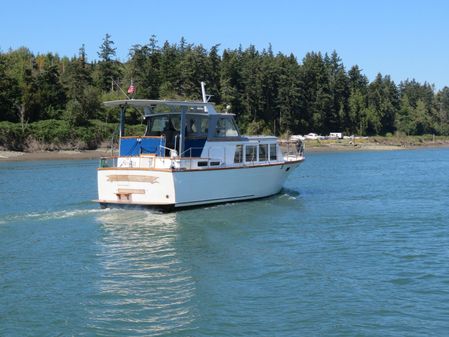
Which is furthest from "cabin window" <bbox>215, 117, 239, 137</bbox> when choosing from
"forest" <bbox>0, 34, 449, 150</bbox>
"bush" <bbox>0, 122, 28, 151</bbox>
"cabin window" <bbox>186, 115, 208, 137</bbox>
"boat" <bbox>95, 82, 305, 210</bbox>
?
"bush" <bbox>0, 122, 28, 151</bbox>

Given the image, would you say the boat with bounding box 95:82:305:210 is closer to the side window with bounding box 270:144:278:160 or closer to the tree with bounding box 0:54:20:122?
the side window with bounding box 270:144:278:160

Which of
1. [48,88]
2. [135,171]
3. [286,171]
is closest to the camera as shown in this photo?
[135,171]

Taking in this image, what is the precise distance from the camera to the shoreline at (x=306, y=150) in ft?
225

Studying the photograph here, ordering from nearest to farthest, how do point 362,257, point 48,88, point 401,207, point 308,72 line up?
point 362,257
point 401,207
point 48,88
point 308,72

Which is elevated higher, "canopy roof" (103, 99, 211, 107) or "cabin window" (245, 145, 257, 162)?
"canopy roof" (103, 99, 211, 107)

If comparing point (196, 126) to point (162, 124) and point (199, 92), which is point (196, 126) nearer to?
point (162, 124)

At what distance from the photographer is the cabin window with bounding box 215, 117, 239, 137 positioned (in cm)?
2628

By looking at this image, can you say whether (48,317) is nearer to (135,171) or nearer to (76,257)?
(76,257)

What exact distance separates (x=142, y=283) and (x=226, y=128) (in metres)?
14.1

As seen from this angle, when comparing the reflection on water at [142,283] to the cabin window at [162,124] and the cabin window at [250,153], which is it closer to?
the cabin window at [162,124]

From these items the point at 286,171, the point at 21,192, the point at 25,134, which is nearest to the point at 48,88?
the point at 25,134

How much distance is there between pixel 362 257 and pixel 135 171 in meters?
10.4

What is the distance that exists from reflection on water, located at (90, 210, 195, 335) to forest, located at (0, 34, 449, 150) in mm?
43795

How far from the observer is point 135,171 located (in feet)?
75.5
